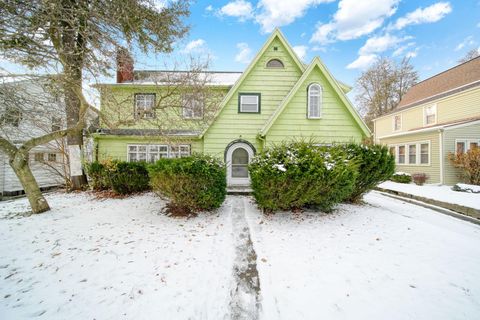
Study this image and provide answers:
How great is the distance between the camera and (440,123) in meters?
15.1

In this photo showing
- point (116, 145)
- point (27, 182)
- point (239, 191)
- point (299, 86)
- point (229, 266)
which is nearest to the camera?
point (229, 266)

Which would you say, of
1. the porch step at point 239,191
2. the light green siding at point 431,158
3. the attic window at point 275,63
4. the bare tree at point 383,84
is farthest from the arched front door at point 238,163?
the bare tree at point 383,84

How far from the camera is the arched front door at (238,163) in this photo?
9984 millimetres

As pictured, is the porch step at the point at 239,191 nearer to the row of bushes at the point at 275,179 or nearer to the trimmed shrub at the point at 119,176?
the row of bushes at the point at 275,179

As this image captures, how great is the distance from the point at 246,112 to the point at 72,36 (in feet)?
23.4

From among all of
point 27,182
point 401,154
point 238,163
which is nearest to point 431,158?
point 401,154

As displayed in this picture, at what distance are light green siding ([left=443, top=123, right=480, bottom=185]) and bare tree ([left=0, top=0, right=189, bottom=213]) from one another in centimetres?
1773

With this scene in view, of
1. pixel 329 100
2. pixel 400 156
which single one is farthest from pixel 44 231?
pixel 400 156

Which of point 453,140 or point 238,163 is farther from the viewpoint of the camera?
point 453,140

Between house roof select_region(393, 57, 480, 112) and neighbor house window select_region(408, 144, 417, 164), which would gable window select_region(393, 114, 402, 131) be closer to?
house roof select_region(393, 57, 480, 112)

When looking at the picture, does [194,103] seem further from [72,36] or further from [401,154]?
[401,154]

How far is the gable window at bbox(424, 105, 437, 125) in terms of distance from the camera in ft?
52.2

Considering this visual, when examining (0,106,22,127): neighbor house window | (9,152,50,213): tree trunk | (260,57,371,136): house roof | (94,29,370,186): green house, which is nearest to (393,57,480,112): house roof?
(94,29,370,186): green house

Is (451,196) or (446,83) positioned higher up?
(446,83)
